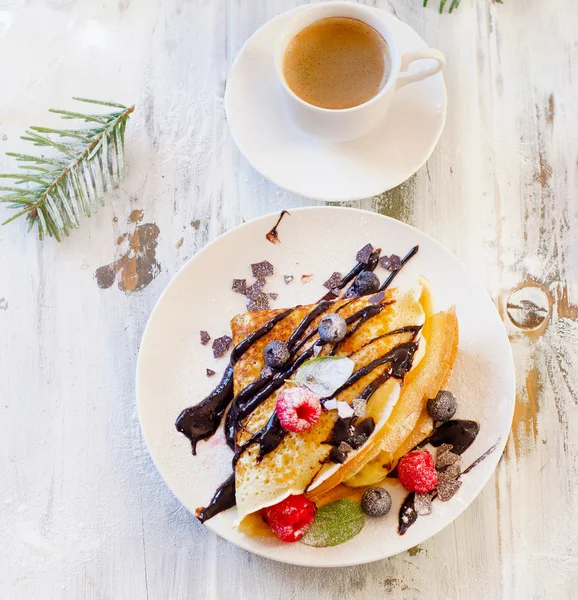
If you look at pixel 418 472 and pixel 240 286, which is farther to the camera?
pixel 240 286

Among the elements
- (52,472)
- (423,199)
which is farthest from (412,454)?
(52,472)

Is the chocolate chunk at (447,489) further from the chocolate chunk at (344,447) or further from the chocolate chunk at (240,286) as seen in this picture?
the chocolate chunk at (240,286)

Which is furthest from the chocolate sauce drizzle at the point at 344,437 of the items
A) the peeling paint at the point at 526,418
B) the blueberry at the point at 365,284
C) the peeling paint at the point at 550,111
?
the peeling paint at the point at 550,111

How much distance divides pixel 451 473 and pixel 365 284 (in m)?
0.50

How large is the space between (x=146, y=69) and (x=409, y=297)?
3.35 feet

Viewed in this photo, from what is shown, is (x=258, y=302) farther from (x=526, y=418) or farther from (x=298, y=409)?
(x=526, y=418)

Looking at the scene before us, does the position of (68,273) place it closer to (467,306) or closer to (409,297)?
(409,297)

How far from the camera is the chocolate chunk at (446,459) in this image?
1611 mm

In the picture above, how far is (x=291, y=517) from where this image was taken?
1532 millimetres

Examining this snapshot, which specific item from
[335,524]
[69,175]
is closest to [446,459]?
[335,524]

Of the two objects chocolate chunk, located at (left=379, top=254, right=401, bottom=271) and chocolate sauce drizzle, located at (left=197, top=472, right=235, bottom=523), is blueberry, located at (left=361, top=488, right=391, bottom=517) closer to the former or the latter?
chocolate sauce drizzle, located at (left=197, top=472, right=235, bottom=523)

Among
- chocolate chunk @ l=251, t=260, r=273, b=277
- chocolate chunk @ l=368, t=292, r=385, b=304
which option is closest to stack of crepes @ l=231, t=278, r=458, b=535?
chocolate chunk @ l=368, t=292, r=385, b=304

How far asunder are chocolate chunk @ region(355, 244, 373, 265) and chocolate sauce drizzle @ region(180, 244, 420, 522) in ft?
0.47

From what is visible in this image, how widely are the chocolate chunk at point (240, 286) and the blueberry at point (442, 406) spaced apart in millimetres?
A: 543
